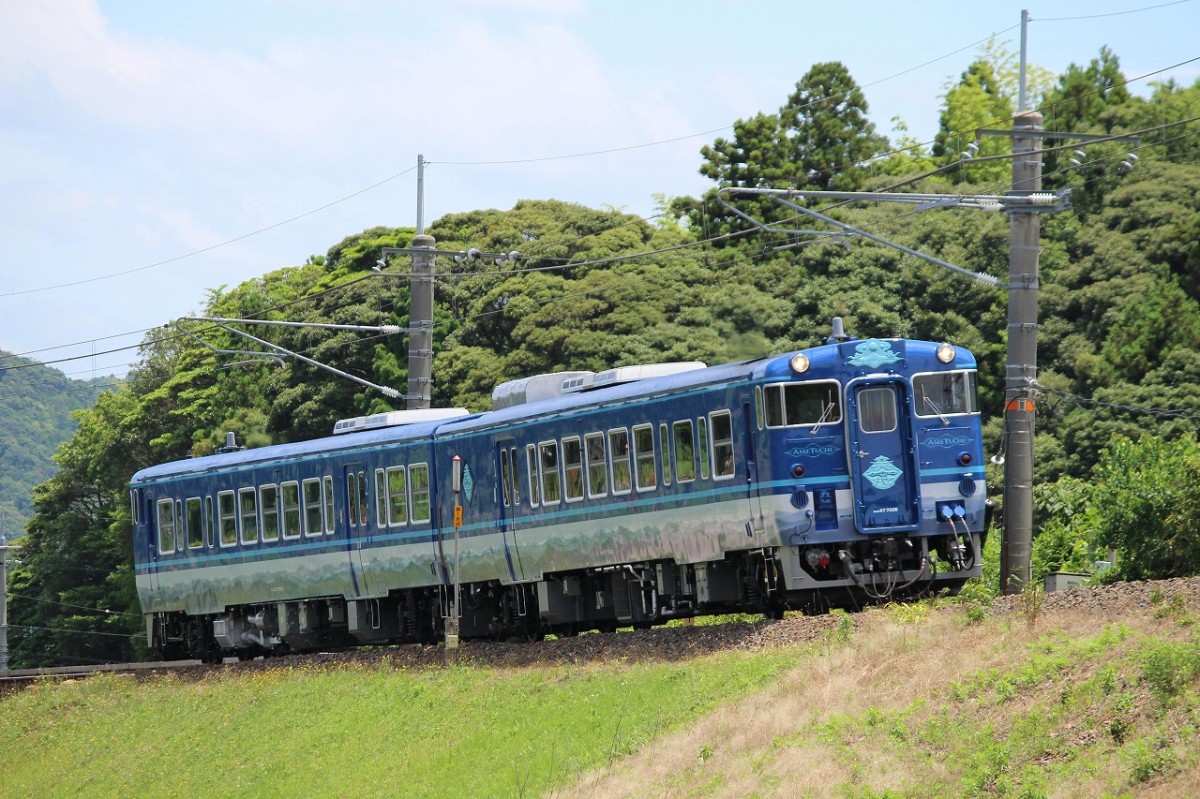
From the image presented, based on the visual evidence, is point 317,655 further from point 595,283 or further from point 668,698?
point 595,283

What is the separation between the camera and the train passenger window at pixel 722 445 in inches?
812

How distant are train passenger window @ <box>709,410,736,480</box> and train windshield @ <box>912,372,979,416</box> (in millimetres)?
2136

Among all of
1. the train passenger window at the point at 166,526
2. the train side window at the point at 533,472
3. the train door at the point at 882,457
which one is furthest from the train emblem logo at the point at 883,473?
the train passenger window at the point at 166,526

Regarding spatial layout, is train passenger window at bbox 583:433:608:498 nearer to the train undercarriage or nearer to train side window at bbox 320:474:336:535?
the train undercarriage

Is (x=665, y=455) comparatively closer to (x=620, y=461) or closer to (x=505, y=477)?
(x=620, y=461)

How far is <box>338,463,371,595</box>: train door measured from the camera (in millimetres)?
27734

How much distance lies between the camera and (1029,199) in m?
21.2

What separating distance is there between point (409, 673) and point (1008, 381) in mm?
8304

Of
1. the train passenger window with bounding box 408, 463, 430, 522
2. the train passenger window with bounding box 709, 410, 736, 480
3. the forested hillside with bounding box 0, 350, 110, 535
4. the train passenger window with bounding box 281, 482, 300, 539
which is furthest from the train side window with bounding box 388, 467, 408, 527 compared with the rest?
the forested hillside with bounding box 0, 350, 110, 535

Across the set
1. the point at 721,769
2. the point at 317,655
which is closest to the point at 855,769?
the point at 721,769

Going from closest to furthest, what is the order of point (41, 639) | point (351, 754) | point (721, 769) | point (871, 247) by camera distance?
point (721, 769)
point (351, 754)
point (871, 247)
point (41, 639)

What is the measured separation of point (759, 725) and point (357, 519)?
1347cm

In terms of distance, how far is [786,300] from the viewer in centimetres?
4694

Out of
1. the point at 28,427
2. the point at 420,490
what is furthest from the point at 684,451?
the point at 28,427
